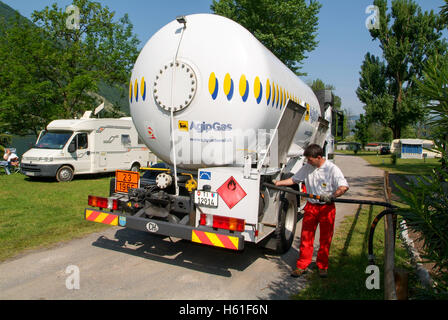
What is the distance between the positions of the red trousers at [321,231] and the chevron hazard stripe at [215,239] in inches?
48.2

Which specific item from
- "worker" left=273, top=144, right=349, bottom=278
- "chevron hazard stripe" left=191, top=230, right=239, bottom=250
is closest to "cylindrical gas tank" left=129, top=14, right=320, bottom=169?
"worker" left=273, top=144, right=349, bottom=278

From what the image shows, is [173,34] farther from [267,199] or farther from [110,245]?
[110,245]

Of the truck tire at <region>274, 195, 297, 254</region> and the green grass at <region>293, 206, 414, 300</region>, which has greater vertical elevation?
the truck tire at <region>274, 195, 297, 254</region>

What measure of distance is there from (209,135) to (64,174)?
10.5 m

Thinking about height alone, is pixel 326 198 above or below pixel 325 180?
below

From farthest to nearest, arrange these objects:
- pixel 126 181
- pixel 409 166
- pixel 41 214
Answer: pixel 409 166 < pixel 41 214 < pixel 126 181

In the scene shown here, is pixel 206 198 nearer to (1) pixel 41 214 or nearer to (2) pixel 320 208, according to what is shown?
(2) pixel 320 208

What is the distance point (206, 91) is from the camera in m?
4.52

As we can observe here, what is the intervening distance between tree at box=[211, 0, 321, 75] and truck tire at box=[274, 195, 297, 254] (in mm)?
18558

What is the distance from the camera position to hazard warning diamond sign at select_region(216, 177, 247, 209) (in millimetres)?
4371

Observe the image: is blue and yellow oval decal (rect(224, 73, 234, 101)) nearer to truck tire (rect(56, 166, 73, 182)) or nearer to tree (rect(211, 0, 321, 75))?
truck tire (rect(56, 166, 73, 182))

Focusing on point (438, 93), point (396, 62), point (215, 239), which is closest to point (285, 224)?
point (215, 239)

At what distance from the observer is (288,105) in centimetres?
496
